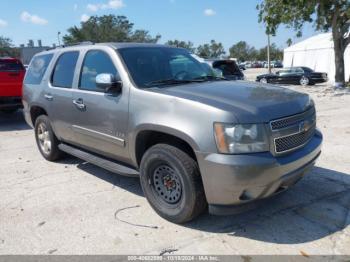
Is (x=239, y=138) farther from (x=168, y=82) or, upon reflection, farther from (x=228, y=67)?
(x=228, y=67)

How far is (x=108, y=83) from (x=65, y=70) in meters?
1.68

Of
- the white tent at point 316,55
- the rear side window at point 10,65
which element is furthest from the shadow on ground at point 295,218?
the white tent at point 316,55

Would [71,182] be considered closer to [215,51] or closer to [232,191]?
[232,191]

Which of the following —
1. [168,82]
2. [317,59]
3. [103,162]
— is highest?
[317,59]

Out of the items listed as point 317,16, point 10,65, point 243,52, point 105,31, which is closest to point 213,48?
point 243,52

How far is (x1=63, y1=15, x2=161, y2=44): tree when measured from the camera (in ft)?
221

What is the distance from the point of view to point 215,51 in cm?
10106

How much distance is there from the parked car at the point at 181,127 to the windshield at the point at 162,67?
14 mm

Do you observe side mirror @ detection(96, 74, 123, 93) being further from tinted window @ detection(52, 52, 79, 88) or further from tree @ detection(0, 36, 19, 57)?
tree @ detection(0, 36, 19, 57)

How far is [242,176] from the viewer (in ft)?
10.7

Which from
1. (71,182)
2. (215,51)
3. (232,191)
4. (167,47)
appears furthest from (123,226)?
(215,51)

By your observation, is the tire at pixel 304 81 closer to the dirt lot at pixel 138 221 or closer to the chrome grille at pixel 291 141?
the dirt lot at pixel 138 221

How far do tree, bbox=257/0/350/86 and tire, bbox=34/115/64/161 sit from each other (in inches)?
605

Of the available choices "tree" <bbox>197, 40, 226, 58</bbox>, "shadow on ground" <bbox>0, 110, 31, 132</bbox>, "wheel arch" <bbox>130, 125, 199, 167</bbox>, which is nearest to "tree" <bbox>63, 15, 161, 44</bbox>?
"tree" <bbox>197, 40, 226, 58</bbox>
